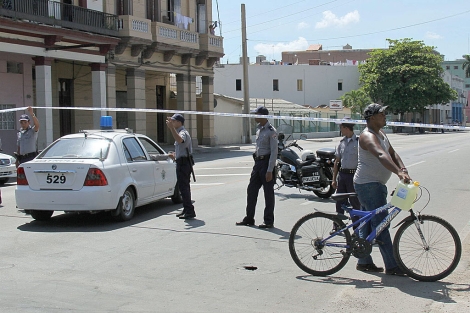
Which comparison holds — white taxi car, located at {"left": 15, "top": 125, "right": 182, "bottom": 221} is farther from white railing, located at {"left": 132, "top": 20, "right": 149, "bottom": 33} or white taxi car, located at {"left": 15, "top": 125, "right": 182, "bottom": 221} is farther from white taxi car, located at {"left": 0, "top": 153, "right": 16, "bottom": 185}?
white railing, located at {"left": 132, "top": 20, "right": 149, "bottom": 33}

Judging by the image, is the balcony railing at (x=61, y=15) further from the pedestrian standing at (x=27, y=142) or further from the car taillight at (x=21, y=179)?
the car taillight at (x=21, y=179)

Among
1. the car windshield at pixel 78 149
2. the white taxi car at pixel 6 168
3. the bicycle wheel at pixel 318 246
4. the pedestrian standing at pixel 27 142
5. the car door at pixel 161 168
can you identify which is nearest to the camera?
Answer: the bicycle wheel at pixel 318 246

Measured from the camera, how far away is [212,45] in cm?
3731

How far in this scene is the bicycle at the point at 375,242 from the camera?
6605 millimetres

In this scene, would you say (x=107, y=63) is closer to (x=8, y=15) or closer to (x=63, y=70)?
(x=63, y=70)

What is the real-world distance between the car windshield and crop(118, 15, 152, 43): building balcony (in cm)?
2006

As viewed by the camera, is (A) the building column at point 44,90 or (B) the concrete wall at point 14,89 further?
(B) the concrete wall at point 14,89

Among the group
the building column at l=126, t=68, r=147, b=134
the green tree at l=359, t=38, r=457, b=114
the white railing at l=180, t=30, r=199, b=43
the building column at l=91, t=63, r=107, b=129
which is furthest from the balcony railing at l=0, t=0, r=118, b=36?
the green tree at l=359, t=38, r=457, b=114

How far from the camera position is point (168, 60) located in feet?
112

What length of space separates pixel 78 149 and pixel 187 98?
86.3 feet

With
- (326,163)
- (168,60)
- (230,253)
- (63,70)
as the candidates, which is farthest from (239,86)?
(230,253)

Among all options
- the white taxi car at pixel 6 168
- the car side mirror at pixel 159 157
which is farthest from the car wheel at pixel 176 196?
the white taxi car at pixel 6 168

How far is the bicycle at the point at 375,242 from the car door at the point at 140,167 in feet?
14.2

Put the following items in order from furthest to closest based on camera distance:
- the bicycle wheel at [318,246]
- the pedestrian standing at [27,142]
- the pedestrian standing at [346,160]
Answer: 1. the pedestrian standing at [27,142]
2. the pedestrian standing at [346,160]
3. the bicycle wheel at [318,246]
